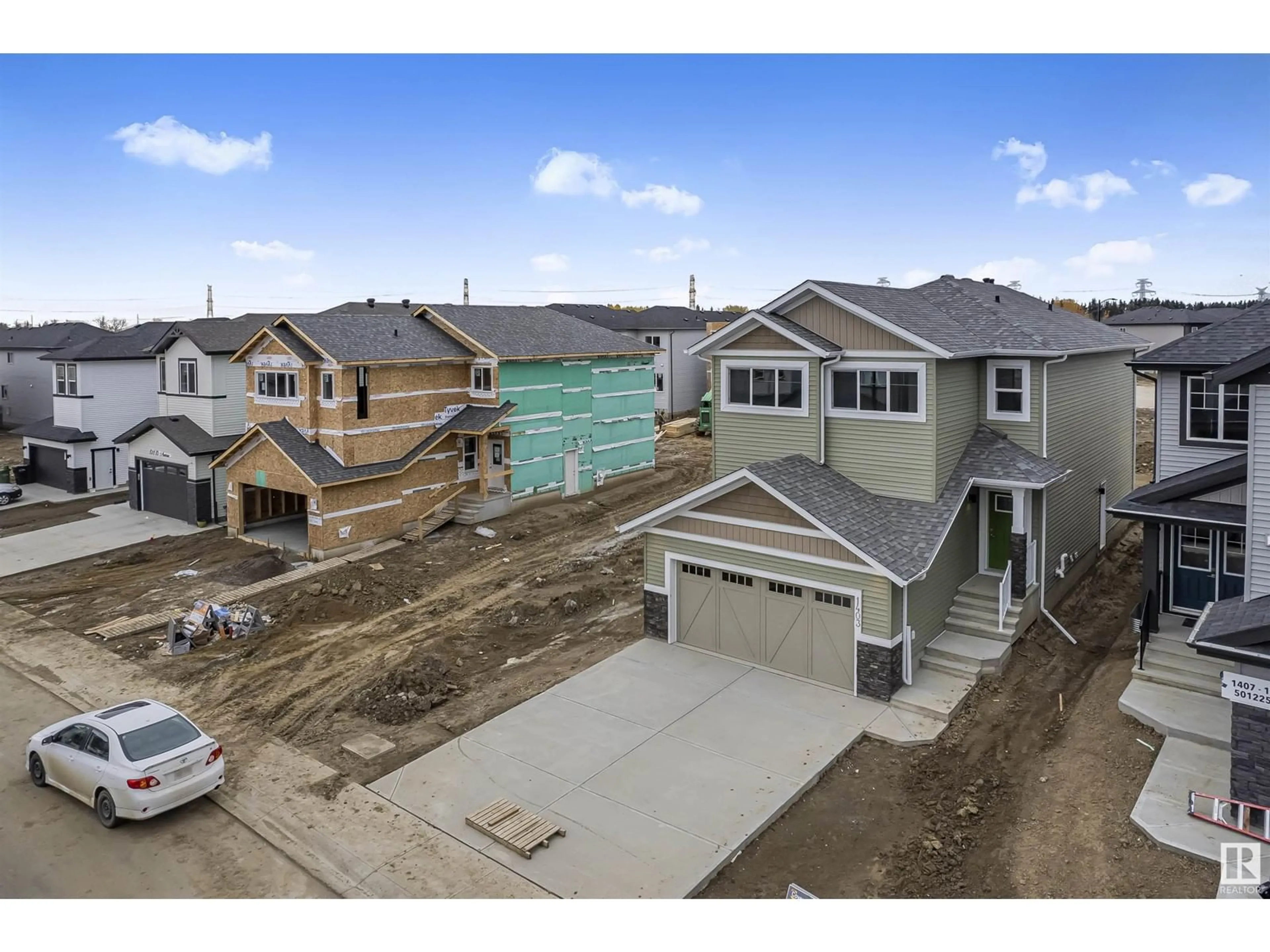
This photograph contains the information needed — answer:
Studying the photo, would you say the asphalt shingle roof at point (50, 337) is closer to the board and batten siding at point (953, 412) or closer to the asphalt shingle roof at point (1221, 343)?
the board and batten siding at point (953, 412)

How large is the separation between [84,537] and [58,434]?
10.3 m

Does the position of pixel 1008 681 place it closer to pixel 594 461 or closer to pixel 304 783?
pixel 304 783

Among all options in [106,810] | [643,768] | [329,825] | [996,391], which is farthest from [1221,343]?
[106,810]

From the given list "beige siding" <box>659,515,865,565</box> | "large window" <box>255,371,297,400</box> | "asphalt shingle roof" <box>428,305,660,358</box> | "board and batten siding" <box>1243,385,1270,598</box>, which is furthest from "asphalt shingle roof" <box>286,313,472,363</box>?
"board and batten siding" <box>1243,385,1270,598</box>

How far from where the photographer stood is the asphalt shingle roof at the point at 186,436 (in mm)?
31953

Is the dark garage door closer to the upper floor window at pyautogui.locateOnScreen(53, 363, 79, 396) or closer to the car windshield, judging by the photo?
the upper floor window at pyautogui.locateOnScreen(53, 363, 79, 396)

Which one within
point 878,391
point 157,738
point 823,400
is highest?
point 878,391

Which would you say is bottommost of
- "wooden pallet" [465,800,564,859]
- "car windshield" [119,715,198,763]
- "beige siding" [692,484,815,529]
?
"wooden pallet" [465,800,564,859]

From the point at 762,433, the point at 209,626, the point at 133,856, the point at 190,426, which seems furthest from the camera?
the point at 190,426

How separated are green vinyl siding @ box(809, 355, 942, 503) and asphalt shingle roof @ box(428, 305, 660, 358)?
51.1 feet

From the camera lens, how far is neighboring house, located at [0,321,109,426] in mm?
55531

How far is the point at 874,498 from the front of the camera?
1806cm

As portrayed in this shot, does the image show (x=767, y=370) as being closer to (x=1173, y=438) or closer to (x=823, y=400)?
(x=823, y=400)
